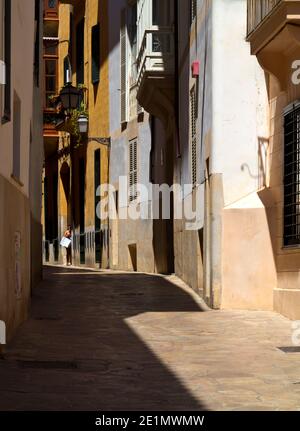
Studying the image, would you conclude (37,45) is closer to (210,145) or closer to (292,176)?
(210,145)

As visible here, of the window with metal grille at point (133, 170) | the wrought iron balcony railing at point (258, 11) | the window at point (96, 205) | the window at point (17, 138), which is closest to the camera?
the window at point (17, 138)

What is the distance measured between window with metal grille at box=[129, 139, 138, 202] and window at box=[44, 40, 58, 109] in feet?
41.4

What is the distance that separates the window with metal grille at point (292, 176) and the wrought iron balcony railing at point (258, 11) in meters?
1.40

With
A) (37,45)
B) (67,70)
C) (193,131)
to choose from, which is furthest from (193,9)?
(67,70)

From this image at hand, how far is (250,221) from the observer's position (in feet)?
47.7

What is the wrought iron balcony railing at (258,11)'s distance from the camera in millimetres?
12602

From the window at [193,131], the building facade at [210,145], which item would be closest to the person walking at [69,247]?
the building facade at [210,145]

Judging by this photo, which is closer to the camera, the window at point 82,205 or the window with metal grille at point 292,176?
the window with metal grille at point 292,176

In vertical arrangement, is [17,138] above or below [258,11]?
below

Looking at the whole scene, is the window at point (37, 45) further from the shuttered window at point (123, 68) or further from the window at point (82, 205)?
the window at point (82, 205)

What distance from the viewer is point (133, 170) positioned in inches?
1064

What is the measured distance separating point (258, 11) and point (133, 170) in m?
13.9
